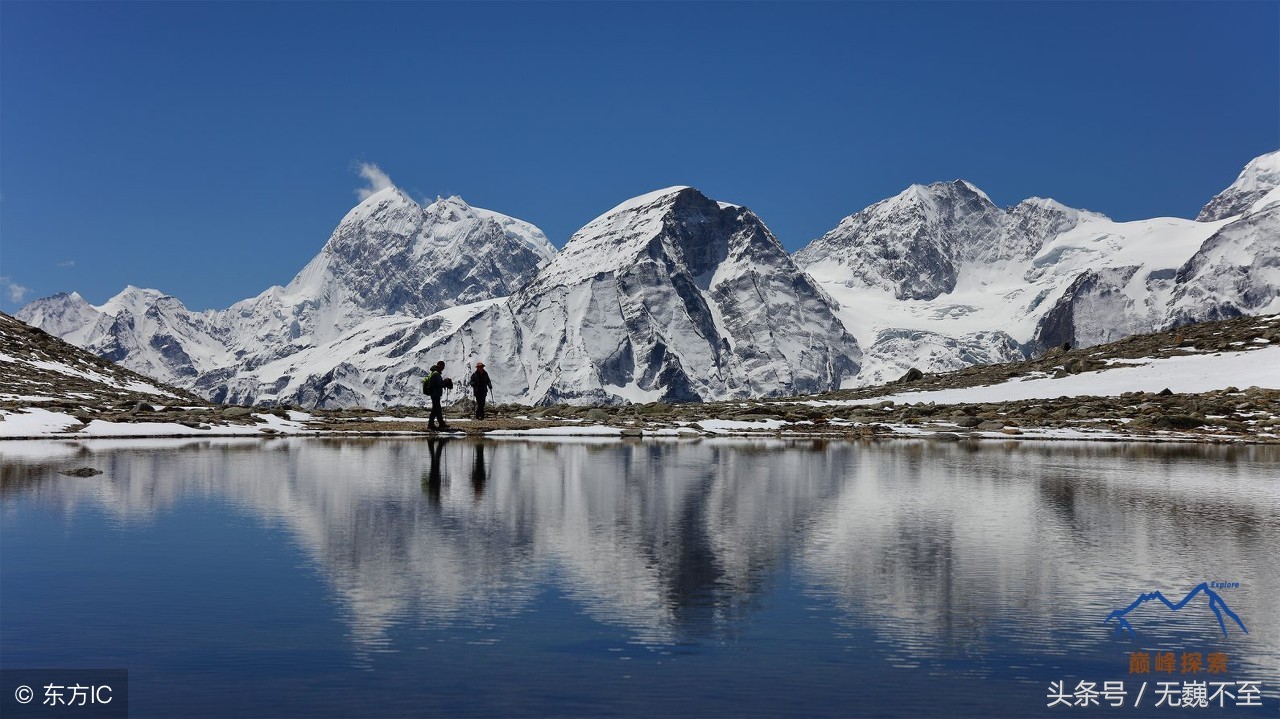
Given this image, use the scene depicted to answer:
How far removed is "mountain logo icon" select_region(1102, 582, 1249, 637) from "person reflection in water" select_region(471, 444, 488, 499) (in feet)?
49.8

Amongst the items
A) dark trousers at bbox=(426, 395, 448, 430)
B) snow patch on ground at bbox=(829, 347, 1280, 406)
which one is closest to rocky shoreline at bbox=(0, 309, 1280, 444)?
dark trousers at bbox=(426, 395, 448, 430)

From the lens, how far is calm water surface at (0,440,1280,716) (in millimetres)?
10992

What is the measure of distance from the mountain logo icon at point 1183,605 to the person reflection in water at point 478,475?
15185 millimetres

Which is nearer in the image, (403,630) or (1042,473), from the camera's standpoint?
(403,630)

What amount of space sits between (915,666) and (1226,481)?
25.5 meters

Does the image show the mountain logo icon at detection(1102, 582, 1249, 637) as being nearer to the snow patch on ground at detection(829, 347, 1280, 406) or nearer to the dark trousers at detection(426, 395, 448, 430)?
the dark trousers at detection(426, 395, 448, 430)

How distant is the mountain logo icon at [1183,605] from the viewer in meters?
13.7

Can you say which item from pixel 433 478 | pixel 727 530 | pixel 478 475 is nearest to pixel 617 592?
pixel 727 530

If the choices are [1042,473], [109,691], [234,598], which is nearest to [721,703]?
[109,691]

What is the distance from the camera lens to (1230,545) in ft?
64.7

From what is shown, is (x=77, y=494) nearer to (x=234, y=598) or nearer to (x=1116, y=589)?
(x=234, y=598)

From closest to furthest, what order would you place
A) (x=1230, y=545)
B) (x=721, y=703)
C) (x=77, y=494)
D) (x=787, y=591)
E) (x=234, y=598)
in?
1. (x=721, y=703)
2. (x=234, y=598)
3. (x=787, y=591)
4. (x=1230, y=545)
5. (x=77, y=494)

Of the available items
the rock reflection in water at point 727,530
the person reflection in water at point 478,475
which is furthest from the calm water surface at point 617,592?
the person reflection in water at point 478,475

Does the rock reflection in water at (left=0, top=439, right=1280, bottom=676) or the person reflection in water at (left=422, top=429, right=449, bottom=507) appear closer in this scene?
the rock reflection in water at (left=0, top=439, right=1280, bottom=676)
